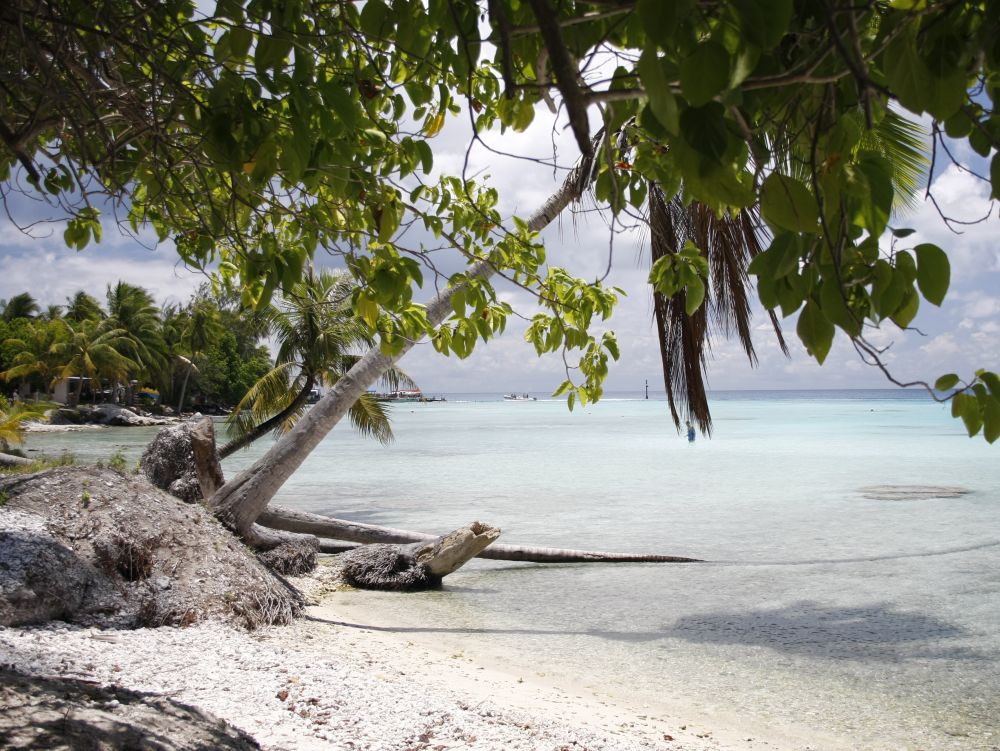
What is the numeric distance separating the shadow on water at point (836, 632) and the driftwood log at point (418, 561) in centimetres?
191

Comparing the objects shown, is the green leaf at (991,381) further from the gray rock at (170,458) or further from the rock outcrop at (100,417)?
the rock outcrop at (100,417)

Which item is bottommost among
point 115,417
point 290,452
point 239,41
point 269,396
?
point 115,417

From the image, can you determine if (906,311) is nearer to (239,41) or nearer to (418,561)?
(239,41)

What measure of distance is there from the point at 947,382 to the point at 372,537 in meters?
7.76

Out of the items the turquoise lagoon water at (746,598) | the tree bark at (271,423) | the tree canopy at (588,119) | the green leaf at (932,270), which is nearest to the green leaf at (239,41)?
the tree canopy at (588,119)

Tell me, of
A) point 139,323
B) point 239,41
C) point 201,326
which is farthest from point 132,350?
point 239,41

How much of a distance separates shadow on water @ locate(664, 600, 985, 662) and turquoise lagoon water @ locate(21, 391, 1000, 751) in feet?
0.08

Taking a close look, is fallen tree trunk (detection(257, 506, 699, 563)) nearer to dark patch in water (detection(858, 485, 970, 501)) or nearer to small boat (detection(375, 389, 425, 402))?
small boat (detection(375, 389, 425, 402))

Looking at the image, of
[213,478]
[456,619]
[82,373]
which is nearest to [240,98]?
[456,619]

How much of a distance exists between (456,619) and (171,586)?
8.09 feet

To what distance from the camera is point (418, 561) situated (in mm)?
7164

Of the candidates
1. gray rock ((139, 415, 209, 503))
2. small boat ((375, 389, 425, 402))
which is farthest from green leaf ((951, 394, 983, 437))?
small boat ((375, 389, 425, 402))

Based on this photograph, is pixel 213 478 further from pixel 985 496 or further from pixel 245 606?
pixel 985 496

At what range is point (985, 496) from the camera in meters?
15.7
